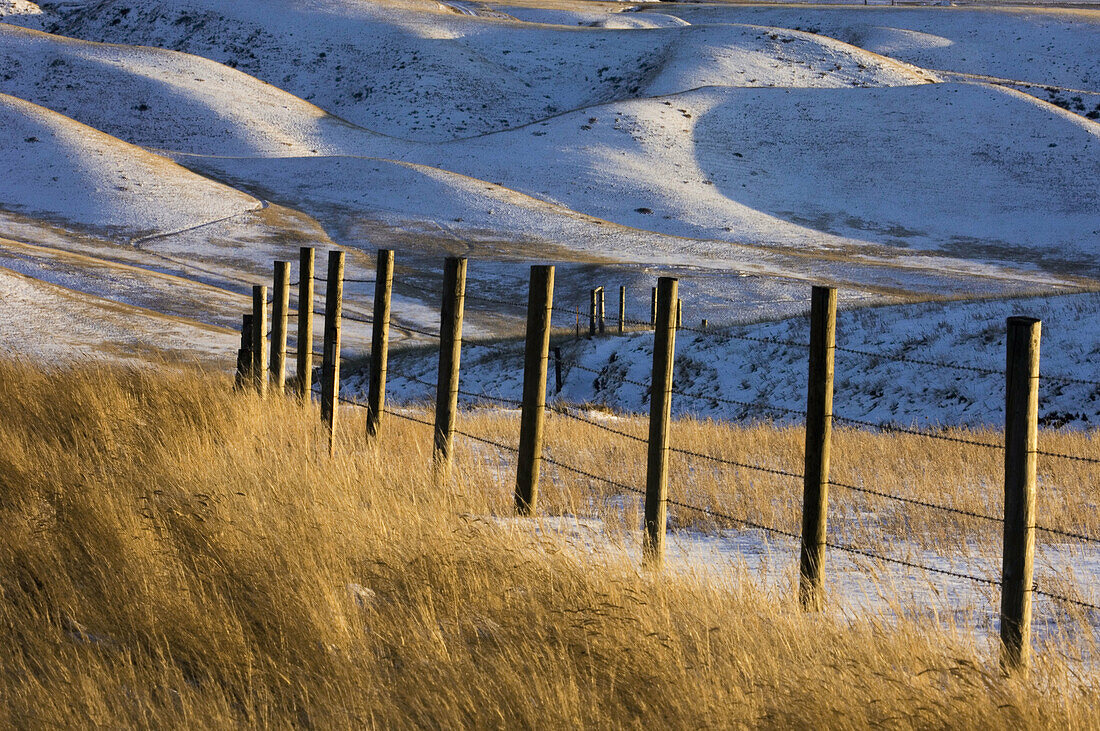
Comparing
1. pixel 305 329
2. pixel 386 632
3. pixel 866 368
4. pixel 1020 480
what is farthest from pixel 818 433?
pixel 866 368

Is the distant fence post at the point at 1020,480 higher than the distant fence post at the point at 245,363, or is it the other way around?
the distant fence post at the point at 1020,480

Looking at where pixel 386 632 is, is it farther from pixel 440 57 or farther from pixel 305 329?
pixel 440 57

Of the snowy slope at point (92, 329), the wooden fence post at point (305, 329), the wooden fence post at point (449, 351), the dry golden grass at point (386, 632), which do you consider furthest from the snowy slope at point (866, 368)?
the dry golden grass at point (386, 632)

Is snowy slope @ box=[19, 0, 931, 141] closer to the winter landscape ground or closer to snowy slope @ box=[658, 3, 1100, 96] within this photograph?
the winter landscape ground

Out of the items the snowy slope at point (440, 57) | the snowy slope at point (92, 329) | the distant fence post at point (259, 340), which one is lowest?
the snowy slope at point (92, 329)

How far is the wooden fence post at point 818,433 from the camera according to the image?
5820mm

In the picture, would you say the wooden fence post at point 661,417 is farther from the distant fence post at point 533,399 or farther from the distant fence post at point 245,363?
the distant fence post at point 245,363

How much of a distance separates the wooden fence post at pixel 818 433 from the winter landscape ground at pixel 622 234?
34 centimetres

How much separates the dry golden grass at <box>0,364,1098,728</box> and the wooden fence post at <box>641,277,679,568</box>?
80cm

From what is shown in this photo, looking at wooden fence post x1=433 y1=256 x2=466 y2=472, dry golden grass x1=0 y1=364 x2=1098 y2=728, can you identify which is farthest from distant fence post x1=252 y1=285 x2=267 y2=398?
dry golden grass x1=0 y1=364 x2=1098 y2=728

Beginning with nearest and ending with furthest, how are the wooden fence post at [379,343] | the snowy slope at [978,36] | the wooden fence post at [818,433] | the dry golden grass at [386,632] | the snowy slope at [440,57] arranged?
the dry golden grass at [386,632] < the wooden fence post at [818,433] < the wooden fence post at [379,343] < the snowy slope at [440,57] < the snowy slope at [978,36]

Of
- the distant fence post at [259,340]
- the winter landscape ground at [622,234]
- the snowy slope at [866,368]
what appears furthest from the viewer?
the snowy slope at [866,368]

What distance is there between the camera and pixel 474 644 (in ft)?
14.2

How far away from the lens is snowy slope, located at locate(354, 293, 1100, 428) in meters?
18.1
